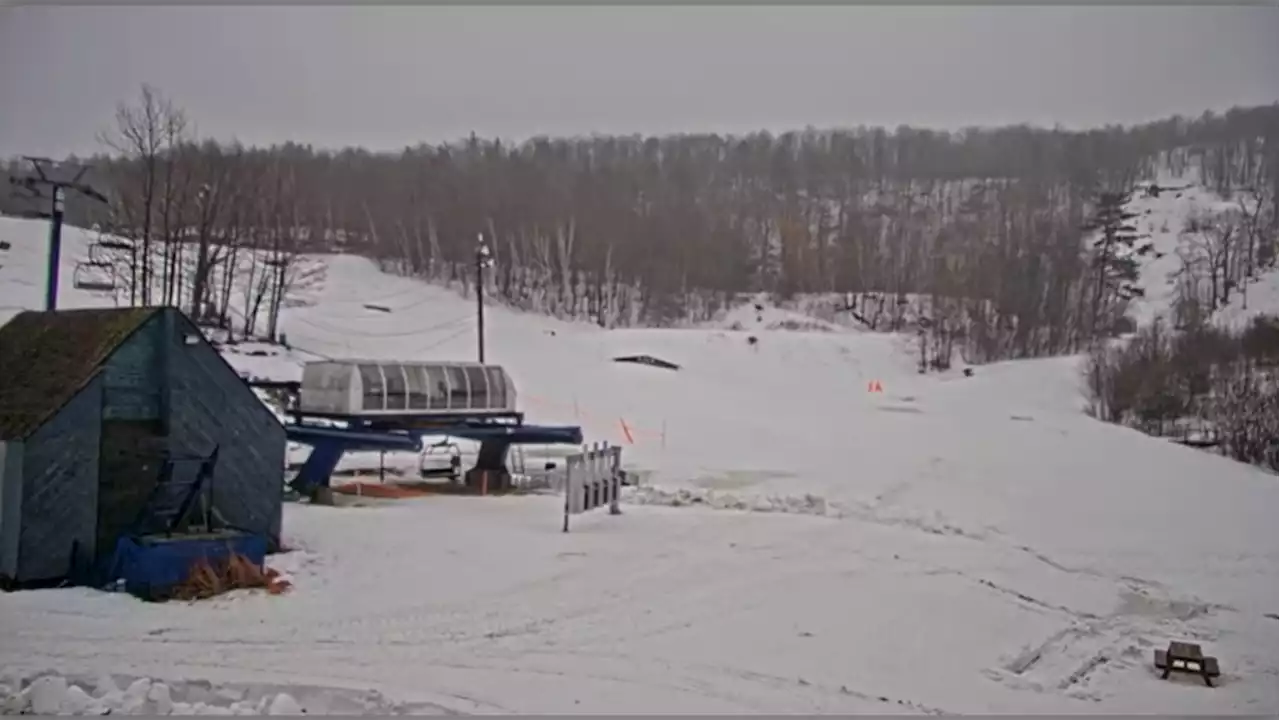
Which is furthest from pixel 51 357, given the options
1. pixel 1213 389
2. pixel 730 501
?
pixel 1213 389

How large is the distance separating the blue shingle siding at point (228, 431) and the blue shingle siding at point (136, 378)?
127 millimetres

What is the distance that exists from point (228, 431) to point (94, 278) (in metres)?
30.1

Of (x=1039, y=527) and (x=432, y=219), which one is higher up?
(x=432, y=219)

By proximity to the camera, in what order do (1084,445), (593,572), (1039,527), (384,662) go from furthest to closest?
(1084,445) → (1039,527) → (593,572) → (384,662)

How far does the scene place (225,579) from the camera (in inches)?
353

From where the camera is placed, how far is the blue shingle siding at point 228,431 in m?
9.70

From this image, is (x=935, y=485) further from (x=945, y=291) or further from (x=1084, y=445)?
(x=945, y=291)

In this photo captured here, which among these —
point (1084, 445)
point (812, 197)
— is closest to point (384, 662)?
point (1084, 445)

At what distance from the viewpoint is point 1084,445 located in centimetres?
1877

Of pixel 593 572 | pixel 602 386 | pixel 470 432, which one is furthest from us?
pixel 602 386

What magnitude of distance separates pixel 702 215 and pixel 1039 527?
5409cm

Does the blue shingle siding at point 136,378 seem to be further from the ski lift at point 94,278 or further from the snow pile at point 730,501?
the ski lift at point 94,278

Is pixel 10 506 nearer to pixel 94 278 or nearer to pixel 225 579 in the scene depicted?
pixel 225 579

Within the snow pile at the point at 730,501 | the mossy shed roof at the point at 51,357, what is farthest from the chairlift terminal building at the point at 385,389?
the mossy shed roof at the point at 51,357
